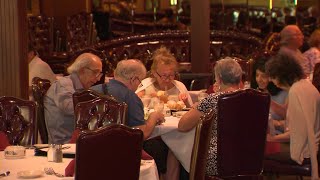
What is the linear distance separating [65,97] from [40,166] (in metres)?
1.99

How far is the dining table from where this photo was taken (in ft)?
14.5

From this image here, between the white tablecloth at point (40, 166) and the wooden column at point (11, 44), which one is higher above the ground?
the wooden column at point (11, 44)

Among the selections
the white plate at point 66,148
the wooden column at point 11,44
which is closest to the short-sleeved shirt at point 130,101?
the white plate at point 66,148

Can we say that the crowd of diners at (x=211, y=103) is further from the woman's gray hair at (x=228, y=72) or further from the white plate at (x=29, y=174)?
the white plate at (x=29, y=174)

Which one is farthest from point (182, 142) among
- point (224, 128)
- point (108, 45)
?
point (108, 45)

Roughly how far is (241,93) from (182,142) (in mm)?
1195

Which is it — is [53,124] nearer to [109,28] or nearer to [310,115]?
[310,115]

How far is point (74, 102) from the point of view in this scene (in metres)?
6.38

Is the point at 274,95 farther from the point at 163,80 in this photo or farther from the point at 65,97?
the point at 65,97

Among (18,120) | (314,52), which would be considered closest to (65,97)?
(18,120)

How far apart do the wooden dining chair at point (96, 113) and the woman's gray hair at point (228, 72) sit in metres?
0.81

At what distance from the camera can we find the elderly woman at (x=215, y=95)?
591cm

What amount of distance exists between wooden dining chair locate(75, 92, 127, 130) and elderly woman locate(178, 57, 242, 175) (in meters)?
0.47

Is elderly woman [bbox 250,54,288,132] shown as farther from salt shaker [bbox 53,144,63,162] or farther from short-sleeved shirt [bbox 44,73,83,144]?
salt shaker [bbox 53,144,63,162]
